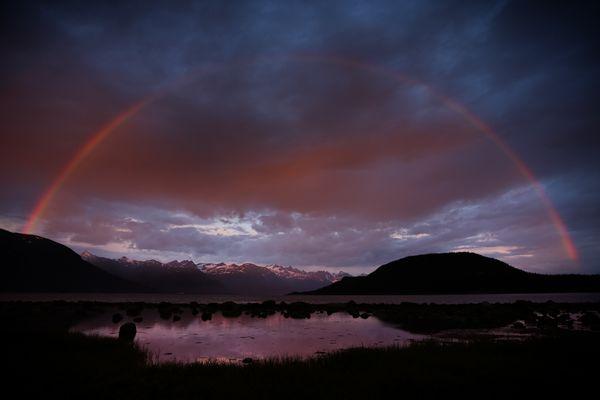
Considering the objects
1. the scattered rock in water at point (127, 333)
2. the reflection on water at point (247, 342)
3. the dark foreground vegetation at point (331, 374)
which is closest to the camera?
the dark foreground vegetation at point (331, 374)

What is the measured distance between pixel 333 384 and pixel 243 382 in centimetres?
344

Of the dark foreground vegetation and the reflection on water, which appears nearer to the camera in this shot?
the dark foreground vegetation

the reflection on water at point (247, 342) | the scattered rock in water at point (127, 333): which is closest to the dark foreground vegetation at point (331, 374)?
the reflection on water at point (247, 342)

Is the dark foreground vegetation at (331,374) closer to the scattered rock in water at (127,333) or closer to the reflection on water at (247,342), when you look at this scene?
the reflection on water at (247,342)

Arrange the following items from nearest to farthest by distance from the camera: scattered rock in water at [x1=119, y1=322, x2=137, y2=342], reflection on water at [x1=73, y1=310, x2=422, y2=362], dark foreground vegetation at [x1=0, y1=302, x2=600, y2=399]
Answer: dark foreground vegetation at [x1=0, y1=302, x2=600, y2=399] → reflection on water at [x1=73, y1=310, x2=422, y2=362] → scattered rock in water at [x1=119, y1=322, x2=137, y2=342]

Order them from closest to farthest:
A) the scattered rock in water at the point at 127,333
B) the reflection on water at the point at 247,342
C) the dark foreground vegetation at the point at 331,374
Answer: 1. the dark foreground vegetation at the point at 331,374
2. the reflection on water at the point at 247,342
3. the scattered rock in water at the point at 127,333

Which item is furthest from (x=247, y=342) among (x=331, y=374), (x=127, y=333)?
(x=331, y=374)

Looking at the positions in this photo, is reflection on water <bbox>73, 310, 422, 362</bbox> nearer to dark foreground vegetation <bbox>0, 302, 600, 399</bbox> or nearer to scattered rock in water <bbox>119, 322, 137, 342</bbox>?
scattered rock in water <bbox>119, 322, 137, 342</bbox>

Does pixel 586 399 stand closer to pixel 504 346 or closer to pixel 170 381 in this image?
pixel 504 346

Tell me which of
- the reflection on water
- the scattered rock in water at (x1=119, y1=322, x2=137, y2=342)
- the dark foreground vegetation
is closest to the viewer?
the dark foreground vegetation

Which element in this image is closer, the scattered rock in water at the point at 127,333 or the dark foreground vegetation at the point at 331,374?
the dark foreground vegetation at the point at 331,374

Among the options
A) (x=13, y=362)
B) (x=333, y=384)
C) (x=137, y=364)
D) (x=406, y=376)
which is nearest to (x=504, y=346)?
(x=406, y=376)

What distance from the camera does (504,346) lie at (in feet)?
70.3

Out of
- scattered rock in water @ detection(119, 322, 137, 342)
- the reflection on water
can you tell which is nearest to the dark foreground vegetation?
the reflection on water
